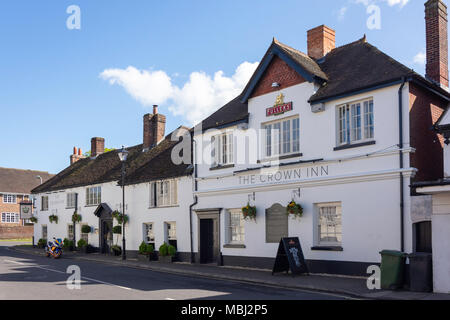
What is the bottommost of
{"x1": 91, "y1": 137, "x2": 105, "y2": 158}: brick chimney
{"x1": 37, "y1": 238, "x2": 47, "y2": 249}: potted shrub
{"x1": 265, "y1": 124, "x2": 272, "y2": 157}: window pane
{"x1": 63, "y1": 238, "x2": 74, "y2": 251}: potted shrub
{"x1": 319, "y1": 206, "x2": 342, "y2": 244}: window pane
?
{"x1": 37, "y1": 238, "x2": 47, "y2": 249}: potted shrub

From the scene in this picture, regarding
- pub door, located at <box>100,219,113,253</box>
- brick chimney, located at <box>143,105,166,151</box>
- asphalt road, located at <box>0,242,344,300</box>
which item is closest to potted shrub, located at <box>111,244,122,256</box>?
pub door, located at <box>100,219,113,253</box>

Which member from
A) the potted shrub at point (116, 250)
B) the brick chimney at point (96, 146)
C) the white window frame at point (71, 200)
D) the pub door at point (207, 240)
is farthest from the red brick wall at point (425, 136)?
the brick chimney at point (96, 146)

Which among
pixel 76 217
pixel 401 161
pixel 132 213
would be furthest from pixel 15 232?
pixel 401 161

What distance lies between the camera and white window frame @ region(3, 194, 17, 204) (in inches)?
2285

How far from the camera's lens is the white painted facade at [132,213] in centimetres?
2383

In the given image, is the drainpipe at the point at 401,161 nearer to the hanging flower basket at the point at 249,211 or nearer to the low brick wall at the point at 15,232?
the hanging flower basket at the point at 249,211

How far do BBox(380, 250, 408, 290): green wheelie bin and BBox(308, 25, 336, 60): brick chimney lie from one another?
10.4 meters

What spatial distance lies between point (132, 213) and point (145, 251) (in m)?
3.35

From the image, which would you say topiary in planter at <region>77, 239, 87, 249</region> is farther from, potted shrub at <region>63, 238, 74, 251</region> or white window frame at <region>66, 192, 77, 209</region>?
white window frame at <region>66, 192, 77, 209</region>

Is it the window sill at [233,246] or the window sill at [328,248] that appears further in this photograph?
the window sill at [233,246]

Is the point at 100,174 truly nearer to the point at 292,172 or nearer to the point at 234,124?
the point at 234,124

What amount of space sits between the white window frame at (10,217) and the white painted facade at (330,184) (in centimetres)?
4485
